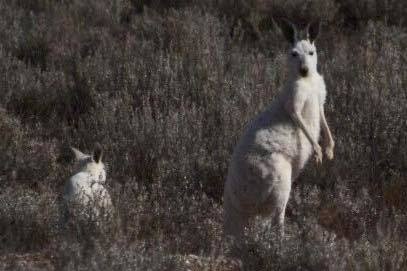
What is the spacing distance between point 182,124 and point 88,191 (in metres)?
1.69

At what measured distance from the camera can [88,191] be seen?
17.3ft

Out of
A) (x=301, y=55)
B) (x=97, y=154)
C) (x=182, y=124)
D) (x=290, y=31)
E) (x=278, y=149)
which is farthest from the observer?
(x=182, y=124)

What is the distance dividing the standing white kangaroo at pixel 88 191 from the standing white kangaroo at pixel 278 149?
810 mm

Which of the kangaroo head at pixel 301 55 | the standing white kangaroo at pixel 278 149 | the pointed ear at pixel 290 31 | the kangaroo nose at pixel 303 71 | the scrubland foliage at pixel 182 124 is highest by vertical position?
the pointed ear at pixel 290 31

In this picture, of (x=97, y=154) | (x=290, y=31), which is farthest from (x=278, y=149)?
(x=97, y=154)

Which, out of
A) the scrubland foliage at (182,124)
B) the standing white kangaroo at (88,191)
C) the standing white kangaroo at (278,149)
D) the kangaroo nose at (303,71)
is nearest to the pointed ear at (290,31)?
the standing white kangaroo at (278,149)

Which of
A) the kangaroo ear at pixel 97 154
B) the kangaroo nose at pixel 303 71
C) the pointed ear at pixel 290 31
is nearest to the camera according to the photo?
the kangaroo nose at pixel 303 71

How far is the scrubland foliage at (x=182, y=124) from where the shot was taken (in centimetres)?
435

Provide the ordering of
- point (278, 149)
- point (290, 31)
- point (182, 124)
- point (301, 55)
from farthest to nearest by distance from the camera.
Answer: point (182, 124) → point (290, 31) → point (301, 55) → point (278, 149)

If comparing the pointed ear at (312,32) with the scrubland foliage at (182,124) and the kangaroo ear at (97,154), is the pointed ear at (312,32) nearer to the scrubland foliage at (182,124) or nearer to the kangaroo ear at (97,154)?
the scrubland foliage at (182,124)

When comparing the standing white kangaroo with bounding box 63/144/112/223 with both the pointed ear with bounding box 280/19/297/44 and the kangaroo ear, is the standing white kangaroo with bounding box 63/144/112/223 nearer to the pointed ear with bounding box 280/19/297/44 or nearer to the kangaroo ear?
the kangaroo ear

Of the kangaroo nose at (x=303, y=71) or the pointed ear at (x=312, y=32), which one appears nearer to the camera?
the kangaroo nose at (x=303, y=71)

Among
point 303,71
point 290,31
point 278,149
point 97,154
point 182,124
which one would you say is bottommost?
point 182,124

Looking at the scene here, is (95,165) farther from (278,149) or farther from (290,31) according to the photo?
(290,31)
